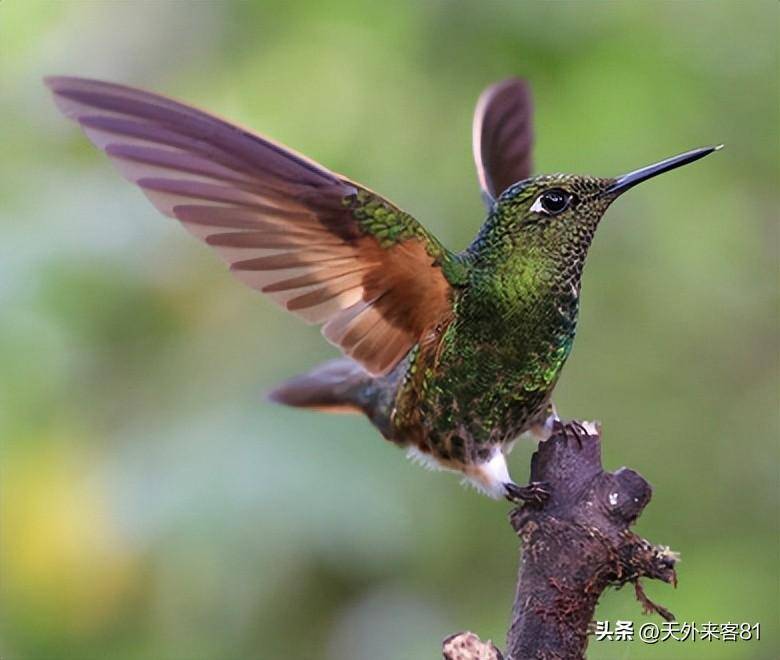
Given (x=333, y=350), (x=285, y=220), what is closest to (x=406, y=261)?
(x=285, y=220)

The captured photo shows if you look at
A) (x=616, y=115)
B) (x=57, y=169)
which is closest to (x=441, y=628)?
(x=616, y=115)

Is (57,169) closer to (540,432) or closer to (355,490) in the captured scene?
(355,490)

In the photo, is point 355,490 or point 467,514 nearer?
point 355,490

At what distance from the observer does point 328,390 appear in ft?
12.6

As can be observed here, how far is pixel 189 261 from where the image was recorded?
455cm

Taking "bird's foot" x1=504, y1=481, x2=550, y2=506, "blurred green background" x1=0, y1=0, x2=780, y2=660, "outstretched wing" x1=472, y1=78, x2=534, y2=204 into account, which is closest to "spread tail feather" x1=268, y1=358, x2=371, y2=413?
"blurred green background" x1=0, y1=0, x2=780, y2=660

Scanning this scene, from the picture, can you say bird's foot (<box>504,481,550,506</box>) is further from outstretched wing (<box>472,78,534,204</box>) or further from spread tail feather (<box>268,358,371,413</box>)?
outstretched wing (<box>472,78,534,204</box>)

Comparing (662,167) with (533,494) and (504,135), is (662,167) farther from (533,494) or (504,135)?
(504,135)

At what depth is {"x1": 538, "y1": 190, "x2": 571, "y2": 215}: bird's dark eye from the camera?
3100mm

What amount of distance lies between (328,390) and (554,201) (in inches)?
43.0

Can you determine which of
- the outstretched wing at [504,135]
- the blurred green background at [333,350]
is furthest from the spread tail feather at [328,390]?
the outstretched wing at [504,135]

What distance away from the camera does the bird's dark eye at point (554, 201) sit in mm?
3100

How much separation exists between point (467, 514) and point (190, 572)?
1246 mm

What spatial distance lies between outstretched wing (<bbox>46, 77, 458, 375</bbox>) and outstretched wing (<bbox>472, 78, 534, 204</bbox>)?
71cm
